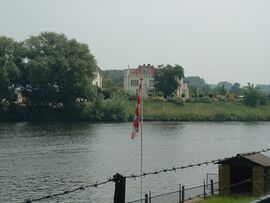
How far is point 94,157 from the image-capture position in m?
61.9

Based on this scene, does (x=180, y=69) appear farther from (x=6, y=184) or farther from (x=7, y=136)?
(x=6, y=184)

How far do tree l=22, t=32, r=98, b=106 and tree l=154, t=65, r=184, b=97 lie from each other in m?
42.2

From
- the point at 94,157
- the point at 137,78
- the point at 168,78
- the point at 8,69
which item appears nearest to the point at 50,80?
the point at 8,69

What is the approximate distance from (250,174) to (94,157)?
36.0m

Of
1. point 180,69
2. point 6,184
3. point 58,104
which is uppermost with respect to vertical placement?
point 180,69

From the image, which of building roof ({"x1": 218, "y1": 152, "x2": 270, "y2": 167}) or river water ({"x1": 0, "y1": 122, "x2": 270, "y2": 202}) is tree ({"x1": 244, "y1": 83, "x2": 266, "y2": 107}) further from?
building roof ({"x1": 218, "y1": 152, "x2": 270, "y2": 167})

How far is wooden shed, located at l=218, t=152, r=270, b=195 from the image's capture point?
2541 cm

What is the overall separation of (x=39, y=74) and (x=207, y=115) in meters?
48.3

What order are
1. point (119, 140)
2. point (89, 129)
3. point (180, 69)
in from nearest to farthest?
point (119, 140)
point (89, 129)
point (180, 69)

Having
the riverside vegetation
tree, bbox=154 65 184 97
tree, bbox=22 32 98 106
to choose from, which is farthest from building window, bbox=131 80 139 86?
tree, bbox=22 32 98 106

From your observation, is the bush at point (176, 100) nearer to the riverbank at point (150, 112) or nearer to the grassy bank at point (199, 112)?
the riverbank at point (150, 112)

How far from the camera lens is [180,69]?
527 ft

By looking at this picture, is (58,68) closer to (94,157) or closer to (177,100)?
(177,100)

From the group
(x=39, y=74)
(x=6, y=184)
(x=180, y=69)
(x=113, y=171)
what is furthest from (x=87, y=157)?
(x=180, y=69)
